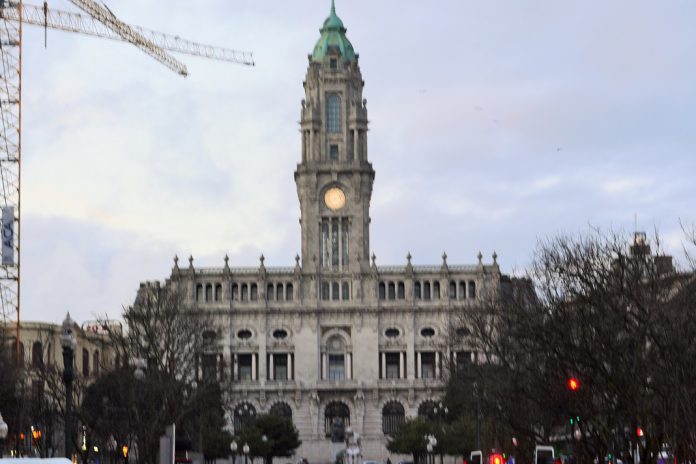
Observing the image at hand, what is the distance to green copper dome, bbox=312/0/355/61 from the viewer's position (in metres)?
184

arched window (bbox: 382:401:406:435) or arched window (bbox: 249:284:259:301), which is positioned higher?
arched window (bbox: 249:284:259:301)

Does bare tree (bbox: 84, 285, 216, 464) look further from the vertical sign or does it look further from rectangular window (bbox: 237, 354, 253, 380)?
rectangular window (bbox: 237, 354, 253, 380)

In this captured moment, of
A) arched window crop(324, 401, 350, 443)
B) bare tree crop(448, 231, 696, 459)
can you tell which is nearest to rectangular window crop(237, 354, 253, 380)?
arched window crop(324, 401, 350, 443)

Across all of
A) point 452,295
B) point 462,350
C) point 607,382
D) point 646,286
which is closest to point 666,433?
point 607,382

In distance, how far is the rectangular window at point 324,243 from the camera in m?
178

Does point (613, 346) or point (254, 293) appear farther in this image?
point (254, 293)

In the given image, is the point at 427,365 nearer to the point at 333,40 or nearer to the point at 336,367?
the point at 336,367

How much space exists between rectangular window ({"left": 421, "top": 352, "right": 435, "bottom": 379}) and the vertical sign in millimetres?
64805

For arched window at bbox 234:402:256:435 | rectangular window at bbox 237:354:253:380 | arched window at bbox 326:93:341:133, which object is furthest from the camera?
arched window at bbox 326:93:341:133

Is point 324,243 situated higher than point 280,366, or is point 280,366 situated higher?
point 324,243

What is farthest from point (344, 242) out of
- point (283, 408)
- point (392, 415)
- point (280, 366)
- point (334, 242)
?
point (392, 415)

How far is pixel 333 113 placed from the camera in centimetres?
18212

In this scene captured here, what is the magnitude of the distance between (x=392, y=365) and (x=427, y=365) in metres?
4.14

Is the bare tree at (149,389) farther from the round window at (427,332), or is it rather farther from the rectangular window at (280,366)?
the round window at (427,332)
